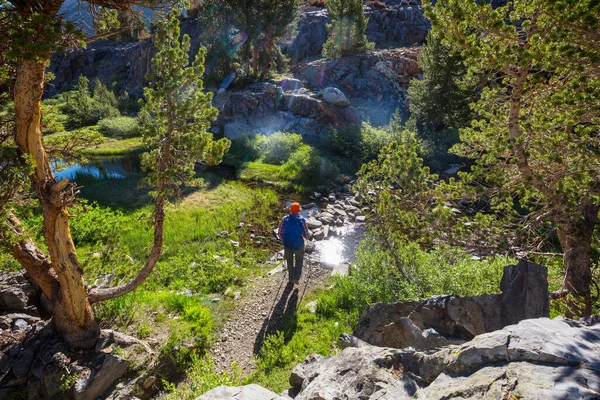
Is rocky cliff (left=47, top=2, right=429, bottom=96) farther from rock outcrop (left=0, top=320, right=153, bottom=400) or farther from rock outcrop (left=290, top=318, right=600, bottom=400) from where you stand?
rock outcrop (left=290, top=318, right=600, bottom=400)

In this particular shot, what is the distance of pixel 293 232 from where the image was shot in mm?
9578

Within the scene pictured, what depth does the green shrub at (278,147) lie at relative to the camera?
2450 centimetres

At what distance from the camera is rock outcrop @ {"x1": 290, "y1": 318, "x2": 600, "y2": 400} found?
2.52 meters

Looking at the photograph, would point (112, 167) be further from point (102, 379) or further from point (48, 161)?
point (102, 379)

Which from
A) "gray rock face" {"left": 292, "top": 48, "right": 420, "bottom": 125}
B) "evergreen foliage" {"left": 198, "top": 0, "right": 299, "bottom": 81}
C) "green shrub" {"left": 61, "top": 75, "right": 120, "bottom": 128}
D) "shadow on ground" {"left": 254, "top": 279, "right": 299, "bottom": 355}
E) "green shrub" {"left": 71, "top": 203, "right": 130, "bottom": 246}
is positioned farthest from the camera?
"green shrub" {"left": 61, "top": 75, "right": 120, "bottom": 128}

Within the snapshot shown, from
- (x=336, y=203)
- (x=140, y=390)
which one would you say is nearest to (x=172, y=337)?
(x=140, y=390)

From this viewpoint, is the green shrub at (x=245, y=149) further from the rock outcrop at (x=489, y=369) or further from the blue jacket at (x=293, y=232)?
the rock outcrop at (x=489, y=369)

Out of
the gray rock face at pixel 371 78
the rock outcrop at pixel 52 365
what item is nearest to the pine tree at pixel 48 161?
the rock outcrop at pixel 52 365

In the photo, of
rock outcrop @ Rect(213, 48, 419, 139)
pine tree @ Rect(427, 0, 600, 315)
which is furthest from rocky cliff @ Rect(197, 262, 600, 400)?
rock outcrop @ Rect(213, 48, 419, 139)

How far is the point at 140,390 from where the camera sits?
6379 mm

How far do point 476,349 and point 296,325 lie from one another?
218 inches

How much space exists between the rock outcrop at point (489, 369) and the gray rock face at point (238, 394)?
60 centimetres

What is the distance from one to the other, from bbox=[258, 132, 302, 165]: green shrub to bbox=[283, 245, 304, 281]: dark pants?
48.4ft

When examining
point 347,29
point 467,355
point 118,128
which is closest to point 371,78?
point 347,29
